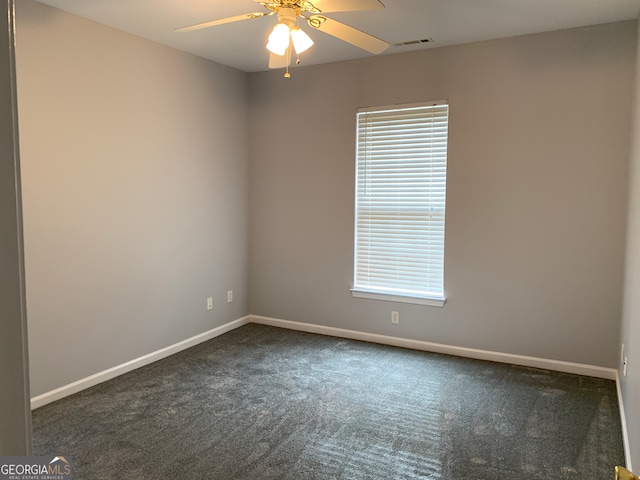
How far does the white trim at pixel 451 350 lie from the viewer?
3.69m

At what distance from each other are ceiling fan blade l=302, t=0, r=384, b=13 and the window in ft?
6.24

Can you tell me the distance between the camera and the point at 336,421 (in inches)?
117

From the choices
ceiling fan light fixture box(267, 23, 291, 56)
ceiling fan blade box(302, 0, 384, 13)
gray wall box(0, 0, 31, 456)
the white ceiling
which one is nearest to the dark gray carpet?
gray wall box(0, 0, 31, 456)

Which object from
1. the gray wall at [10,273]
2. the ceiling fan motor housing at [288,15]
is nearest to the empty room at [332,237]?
the ceiling fan motor housing at [288,15]

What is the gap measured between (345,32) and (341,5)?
1.08 feet

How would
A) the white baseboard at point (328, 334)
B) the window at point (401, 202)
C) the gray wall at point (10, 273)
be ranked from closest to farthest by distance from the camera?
the gray wall at point (10, 273), the white baseboard at point (328, 334), the window at point (401, 202)

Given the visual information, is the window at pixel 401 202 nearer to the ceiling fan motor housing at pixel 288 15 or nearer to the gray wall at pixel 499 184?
the gray wall at pixel 499 184

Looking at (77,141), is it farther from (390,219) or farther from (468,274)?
(468,274)

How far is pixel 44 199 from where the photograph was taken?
10.3 feet

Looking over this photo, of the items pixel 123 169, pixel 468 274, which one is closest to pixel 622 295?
pixel 468 274

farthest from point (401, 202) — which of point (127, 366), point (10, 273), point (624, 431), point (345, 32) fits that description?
point (10, 273)

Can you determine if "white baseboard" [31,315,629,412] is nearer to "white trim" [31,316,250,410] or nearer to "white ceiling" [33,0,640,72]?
"white trim" [31,316,250,410]

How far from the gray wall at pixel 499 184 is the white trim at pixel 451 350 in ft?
0.19

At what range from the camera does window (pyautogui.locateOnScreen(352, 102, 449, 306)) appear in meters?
4.17
